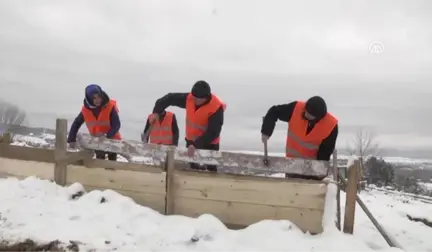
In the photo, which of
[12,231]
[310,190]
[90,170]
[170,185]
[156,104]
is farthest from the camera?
[156,104]

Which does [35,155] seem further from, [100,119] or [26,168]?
[100,119]

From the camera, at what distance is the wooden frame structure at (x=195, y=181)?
5109 mm

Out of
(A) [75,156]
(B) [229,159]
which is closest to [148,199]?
(B) [229,159]

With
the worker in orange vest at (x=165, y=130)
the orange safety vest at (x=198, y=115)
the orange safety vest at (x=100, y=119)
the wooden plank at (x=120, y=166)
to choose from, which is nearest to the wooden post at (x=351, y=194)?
the orange safety vest at (x=198, y=115)

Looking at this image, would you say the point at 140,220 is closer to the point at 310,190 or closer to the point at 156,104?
the point at 310,190

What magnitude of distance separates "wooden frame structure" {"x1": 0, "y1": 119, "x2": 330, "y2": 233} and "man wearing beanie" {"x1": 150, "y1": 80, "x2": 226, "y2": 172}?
0.65m

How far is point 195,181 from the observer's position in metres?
5.47

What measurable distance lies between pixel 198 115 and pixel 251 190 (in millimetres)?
1823

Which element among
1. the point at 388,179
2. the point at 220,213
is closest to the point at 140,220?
the point at 220,213

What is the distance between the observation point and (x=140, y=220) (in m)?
5.17

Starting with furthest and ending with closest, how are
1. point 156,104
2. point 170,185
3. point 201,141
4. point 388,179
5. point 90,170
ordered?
1. point 388,179
2. point 156,104
3. point 201,141
4. point 90,170
5. point 170,185

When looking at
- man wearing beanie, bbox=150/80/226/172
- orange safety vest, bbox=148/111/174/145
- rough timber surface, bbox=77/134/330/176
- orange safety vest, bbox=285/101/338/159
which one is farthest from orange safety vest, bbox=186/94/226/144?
orange safety vest, bbox=148/111/174/145

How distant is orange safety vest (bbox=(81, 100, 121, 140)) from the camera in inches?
282

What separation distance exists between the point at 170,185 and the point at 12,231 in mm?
1810
